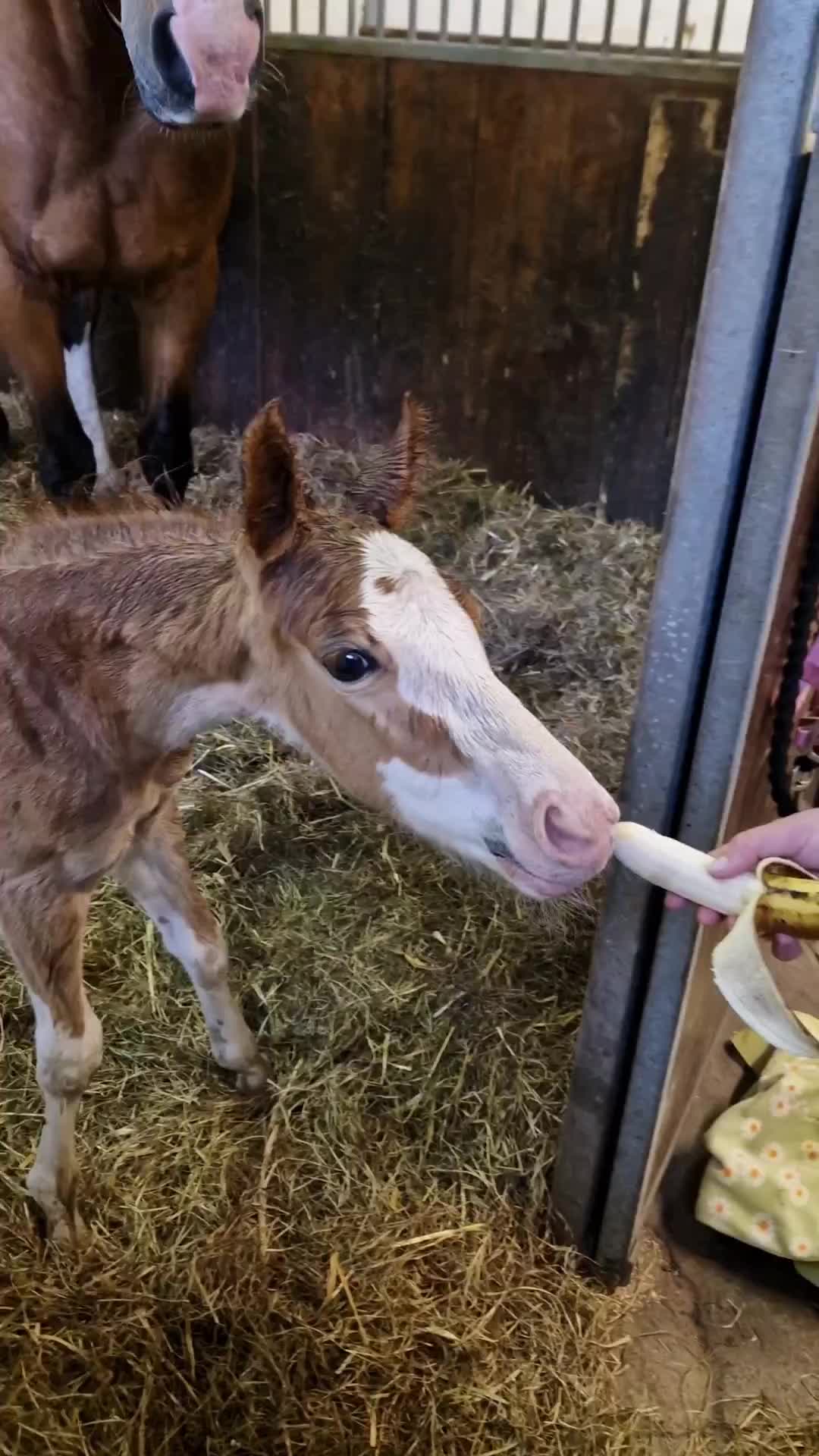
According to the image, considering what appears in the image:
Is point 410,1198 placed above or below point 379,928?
below

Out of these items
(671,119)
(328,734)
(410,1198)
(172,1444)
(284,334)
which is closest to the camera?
(328,734)

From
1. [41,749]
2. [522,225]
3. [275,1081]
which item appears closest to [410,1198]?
[275,1081]

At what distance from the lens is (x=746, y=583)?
1.25 metres

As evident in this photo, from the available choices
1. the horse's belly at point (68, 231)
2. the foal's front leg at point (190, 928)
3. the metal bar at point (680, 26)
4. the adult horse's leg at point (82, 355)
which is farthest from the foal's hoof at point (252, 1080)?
the metal bar at point (680, 26)

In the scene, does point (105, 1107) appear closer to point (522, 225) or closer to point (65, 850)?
point (65, 850)

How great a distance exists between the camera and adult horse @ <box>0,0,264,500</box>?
2.76 metres

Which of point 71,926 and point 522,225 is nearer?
point 71,926

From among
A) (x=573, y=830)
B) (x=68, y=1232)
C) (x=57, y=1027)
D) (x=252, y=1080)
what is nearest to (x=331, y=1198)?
(x=252, y=1080)

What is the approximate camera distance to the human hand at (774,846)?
1.23m

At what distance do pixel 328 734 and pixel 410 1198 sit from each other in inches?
36.7

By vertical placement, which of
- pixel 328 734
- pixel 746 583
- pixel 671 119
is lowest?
pixel 328 734

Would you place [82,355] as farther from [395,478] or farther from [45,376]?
[395,478]

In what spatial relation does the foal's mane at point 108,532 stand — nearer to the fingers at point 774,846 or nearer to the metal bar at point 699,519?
the metal bar at point 699,519

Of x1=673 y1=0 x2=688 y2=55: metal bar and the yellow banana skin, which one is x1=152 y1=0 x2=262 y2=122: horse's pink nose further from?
Result: the yellow banana skin
